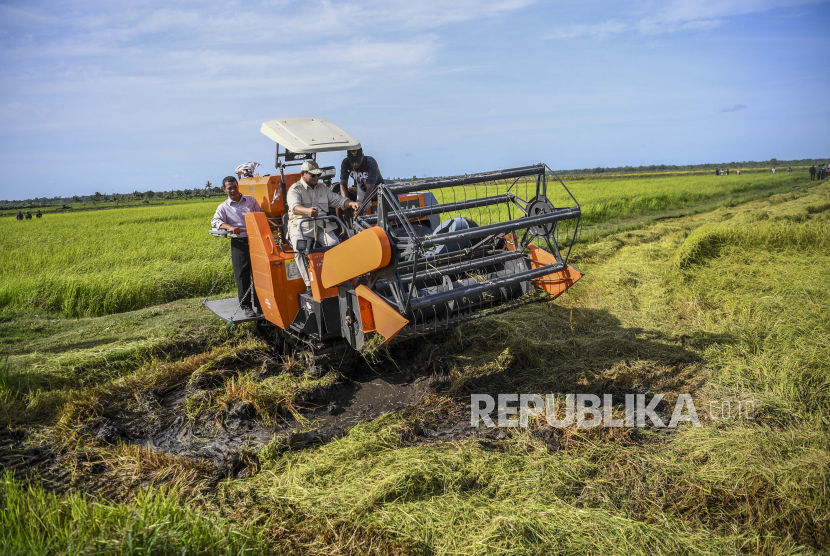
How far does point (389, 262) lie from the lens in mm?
3992

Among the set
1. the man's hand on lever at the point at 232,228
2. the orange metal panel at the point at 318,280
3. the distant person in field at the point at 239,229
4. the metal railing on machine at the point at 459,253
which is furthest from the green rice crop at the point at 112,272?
the metal railing on machine at the point at 459,253

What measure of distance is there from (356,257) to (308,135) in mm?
1660

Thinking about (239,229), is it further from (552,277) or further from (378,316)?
(552,277)

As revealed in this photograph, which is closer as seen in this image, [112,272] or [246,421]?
[246,421]

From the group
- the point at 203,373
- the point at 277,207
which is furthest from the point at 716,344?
the point at 203,373

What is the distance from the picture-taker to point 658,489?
3309 millimetres

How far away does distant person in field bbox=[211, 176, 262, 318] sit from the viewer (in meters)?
5.84

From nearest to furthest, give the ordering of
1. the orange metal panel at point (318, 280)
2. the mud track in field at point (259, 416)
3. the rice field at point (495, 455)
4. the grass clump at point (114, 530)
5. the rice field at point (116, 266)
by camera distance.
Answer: the grass clump at point (114, 530), the rice field at point (495, 455), the mud track in field at point (259, 416), the orange metal panel at point (318, 280), the rice field at point (116, 266)

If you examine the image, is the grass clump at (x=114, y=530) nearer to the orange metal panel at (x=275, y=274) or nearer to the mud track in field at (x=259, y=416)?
the mud track in field at (x=259, y=416)

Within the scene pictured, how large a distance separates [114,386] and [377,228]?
3.25m

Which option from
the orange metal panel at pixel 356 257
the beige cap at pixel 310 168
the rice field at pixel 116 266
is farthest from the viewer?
the rice field at pixel 116 266

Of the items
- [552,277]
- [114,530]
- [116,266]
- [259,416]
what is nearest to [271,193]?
[259,416]

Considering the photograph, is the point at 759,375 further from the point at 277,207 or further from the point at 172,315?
the point at 172,315

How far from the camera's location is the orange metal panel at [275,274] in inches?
199
